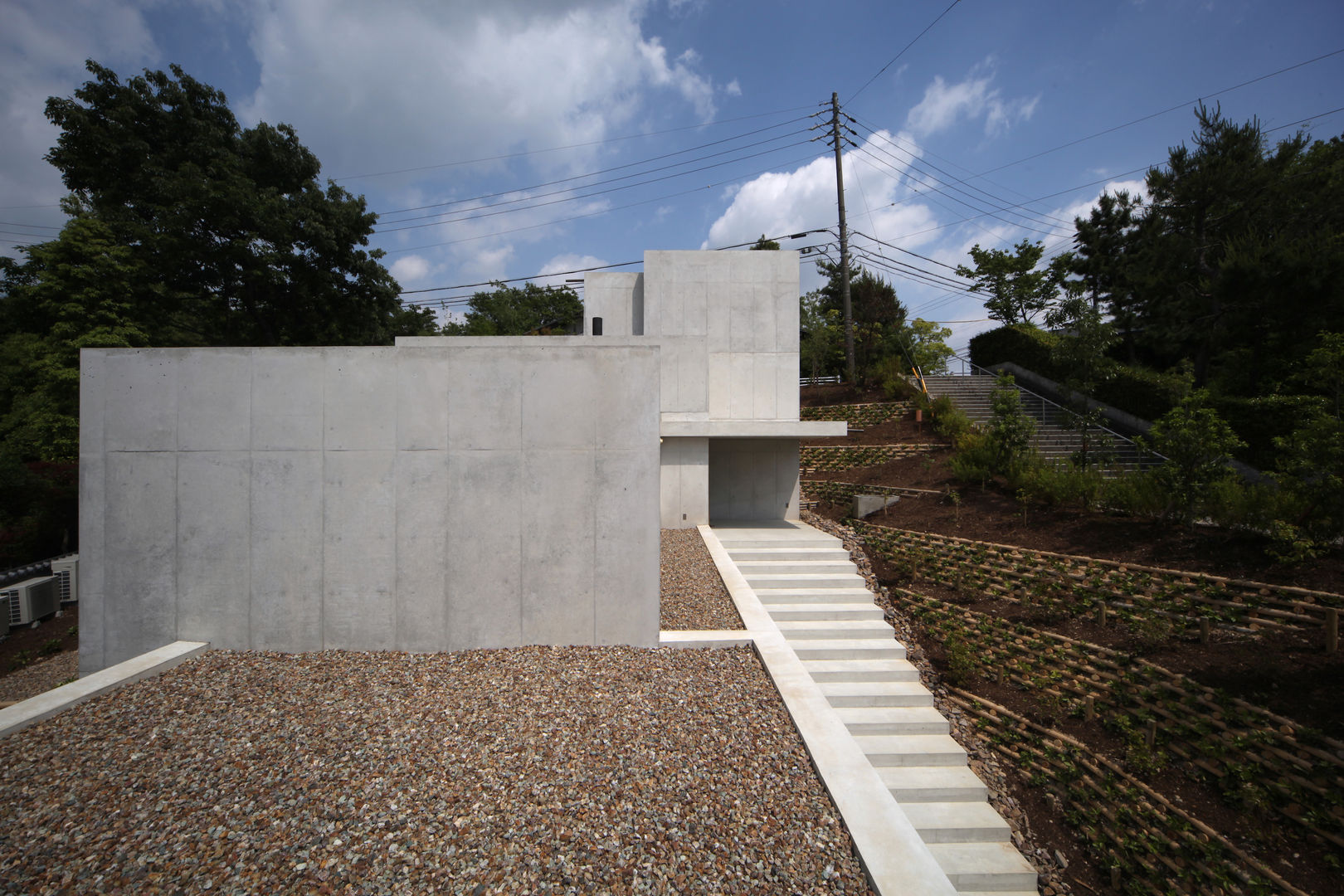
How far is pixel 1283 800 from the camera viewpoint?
13.2ft

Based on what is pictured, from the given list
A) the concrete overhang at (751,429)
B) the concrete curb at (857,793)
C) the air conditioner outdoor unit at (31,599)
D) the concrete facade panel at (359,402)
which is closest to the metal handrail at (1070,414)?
the concrete overhang at (751,429)

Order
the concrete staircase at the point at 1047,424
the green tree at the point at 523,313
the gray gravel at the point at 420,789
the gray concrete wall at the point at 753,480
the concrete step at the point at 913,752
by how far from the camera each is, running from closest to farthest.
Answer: the gray gravel at the point at 420,789 < the concrete step at the point at 913,752 < the gray concrete wall at the point at 753,480 < the concrete staircase at the point at 1047,424 < the green tree at the point at 523,313

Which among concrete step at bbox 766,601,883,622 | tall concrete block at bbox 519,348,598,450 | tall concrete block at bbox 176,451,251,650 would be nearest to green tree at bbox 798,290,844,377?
concrete step at bbox 766,601,883,622

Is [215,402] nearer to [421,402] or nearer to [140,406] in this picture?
[140,406]

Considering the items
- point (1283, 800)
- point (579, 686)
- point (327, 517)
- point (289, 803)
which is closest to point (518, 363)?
point (327, 517)

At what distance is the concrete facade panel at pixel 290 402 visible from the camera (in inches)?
215

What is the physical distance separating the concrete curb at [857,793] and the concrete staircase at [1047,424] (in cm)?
964

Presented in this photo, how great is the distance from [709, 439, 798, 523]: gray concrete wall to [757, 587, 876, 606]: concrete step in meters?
4.78

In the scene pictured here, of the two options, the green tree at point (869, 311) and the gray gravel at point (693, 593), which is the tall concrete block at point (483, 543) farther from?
the green tree at point (869, 311)

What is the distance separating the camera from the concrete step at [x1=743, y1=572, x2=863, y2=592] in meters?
7.83

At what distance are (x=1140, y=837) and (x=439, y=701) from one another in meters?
5.63

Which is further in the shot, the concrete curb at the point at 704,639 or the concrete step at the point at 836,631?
the concrete step at the point at 836,631

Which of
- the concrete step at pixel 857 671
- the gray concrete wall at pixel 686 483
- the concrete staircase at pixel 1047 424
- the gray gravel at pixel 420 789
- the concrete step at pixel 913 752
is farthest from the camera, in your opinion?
the concrete staircase at pixel 1047 424

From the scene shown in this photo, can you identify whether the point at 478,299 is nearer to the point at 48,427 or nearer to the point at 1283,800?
the point at 48,427
